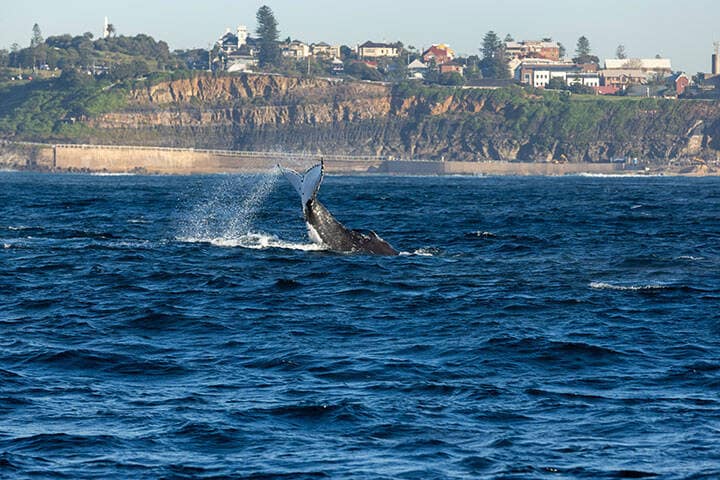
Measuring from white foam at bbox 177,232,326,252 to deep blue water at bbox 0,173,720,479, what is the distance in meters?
1.13

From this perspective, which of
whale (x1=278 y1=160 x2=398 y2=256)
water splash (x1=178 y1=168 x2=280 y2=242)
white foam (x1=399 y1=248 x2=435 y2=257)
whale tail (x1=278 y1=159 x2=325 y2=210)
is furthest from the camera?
water splash (x1=178 y1=168 x2=280 y2=242)

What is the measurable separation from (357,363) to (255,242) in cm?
2547

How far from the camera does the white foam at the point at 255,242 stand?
45.0 meters

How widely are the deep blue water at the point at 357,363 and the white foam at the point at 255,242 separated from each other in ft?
3.71

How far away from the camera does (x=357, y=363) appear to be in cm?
2281

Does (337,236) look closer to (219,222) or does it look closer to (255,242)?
(255,242)

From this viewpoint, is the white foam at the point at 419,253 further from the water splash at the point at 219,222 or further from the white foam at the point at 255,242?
the water splash at the point at 219,222

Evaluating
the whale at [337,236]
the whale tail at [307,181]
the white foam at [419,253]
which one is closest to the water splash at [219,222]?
the whale at [337,236]

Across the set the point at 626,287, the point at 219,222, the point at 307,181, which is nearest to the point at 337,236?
the point at 307,181

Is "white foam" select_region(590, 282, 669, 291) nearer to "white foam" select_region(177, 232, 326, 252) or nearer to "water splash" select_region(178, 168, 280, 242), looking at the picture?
"white foam" select_region(177, 232, 326, 252)

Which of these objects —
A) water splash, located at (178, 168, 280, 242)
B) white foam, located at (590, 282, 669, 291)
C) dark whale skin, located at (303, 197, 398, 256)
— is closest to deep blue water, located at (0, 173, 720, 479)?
white foam, located at (590, 282, 669, 291)

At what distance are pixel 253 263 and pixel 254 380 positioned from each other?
61.8 ft

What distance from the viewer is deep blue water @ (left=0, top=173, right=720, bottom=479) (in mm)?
17031

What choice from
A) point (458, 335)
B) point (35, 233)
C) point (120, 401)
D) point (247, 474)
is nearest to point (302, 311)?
point (458, 335)
